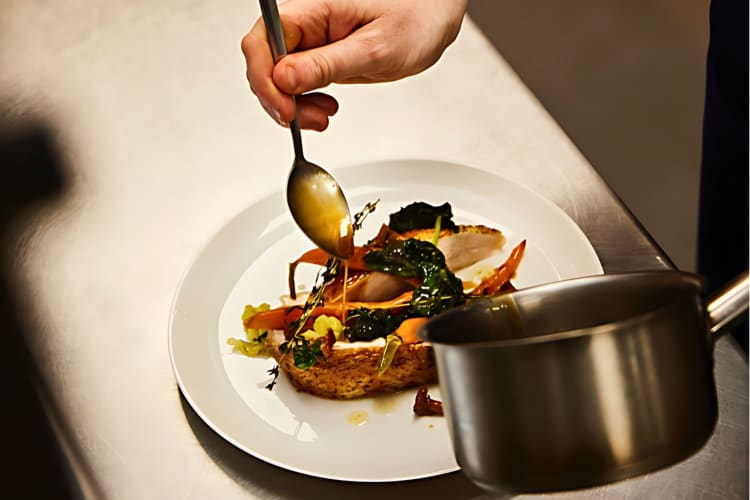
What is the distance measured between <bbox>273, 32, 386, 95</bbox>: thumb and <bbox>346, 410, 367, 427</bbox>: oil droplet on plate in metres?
0.36

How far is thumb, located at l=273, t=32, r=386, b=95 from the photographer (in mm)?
913

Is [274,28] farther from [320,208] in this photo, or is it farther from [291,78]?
[320,208]

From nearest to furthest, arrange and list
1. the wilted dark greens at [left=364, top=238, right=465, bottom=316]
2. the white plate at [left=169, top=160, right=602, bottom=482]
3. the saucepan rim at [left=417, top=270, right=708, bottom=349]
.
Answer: the saucepan rim at [left=417, top=270, right=708, bottom=349]
the white plate at [left=169, top=160, right=602, bottom=482]
the wilted dark greens at [left=364, top=238, right=465, bottom=316]

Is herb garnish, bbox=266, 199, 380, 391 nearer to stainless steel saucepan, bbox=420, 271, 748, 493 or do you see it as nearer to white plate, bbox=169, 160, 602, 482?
white plate, bbox=169, 160, 602, 482

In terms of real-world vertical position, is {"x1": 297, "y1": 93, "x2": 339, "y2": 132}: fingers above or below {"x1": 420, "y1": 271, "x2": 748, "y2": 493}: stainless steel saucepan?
above

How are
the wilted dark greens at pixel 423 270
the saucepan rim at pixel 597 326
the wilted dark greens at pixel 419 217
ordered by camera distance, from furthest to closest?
1. the wilted dark greens at pixel 419 217
2. the wilted dark greens at pixel 423 270
3. the saucepan rim at pixel 597 326

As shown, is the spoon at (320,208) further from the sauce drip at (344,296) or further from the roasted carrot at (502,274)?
the roasted carrot at (502,274)

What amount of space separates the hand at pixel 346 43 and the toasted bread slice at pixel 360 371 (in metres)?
0.27

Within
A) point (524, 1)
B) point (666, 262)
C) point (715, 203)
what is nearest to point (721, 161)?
point (715, 203)

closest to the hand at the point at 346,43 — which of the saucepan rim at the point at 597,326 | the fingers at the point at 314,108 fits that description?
the fingers at the point at 314,108

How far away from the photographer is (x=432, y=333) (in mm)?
508

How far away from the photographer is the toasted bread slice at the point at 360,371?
93cm

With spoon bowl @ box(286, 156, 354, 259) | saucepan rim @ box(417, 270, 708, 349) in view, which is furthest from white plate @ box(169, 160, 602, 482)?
saucepan rim @ box(417, 270, 708, 349)

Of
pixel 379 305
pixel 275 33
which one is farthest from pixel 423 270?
Answer: pixel 275 33
